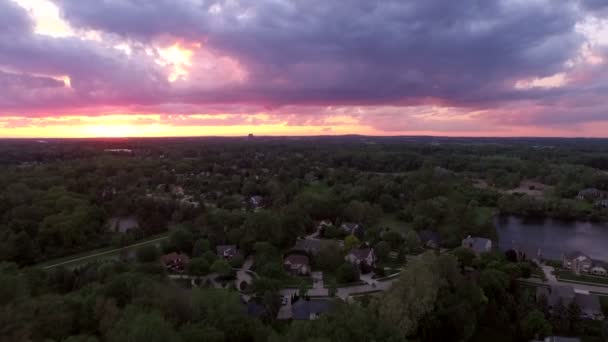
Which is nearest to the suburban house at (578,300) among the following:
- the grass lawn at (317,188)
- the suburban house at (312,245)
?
the suburban house at (312,245)

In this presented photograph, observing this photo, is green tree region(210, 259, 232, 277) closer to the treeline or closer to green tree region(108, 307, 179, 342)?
the treeline

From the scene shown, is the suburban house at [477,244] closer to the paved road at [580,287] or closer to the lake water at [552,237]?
the lake water at [552,237]

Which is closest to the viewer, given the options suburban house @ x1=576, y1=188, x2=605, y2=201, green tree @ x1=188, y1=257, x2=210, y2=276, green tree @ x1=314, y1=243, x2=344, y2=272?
green tree @ x1=188, y1=257, x2=210, y2=276

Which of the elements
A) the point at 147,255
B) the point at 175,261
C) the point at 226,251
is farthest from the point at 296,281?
the point at 147,255

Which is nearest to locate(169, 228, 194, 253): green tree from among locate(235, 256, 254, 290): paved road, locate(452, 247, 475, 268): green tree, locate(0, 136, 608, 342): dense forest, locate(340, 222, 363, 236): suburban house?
locate(0, 136, 608, 342): dense forest

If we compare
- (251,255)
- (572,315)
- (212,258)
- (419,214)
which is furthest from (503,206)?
(212,258)

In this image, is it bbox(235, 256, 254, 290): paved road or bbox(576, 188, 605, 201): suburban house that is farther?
bbox(576, 188, 605, 201): suburban house
